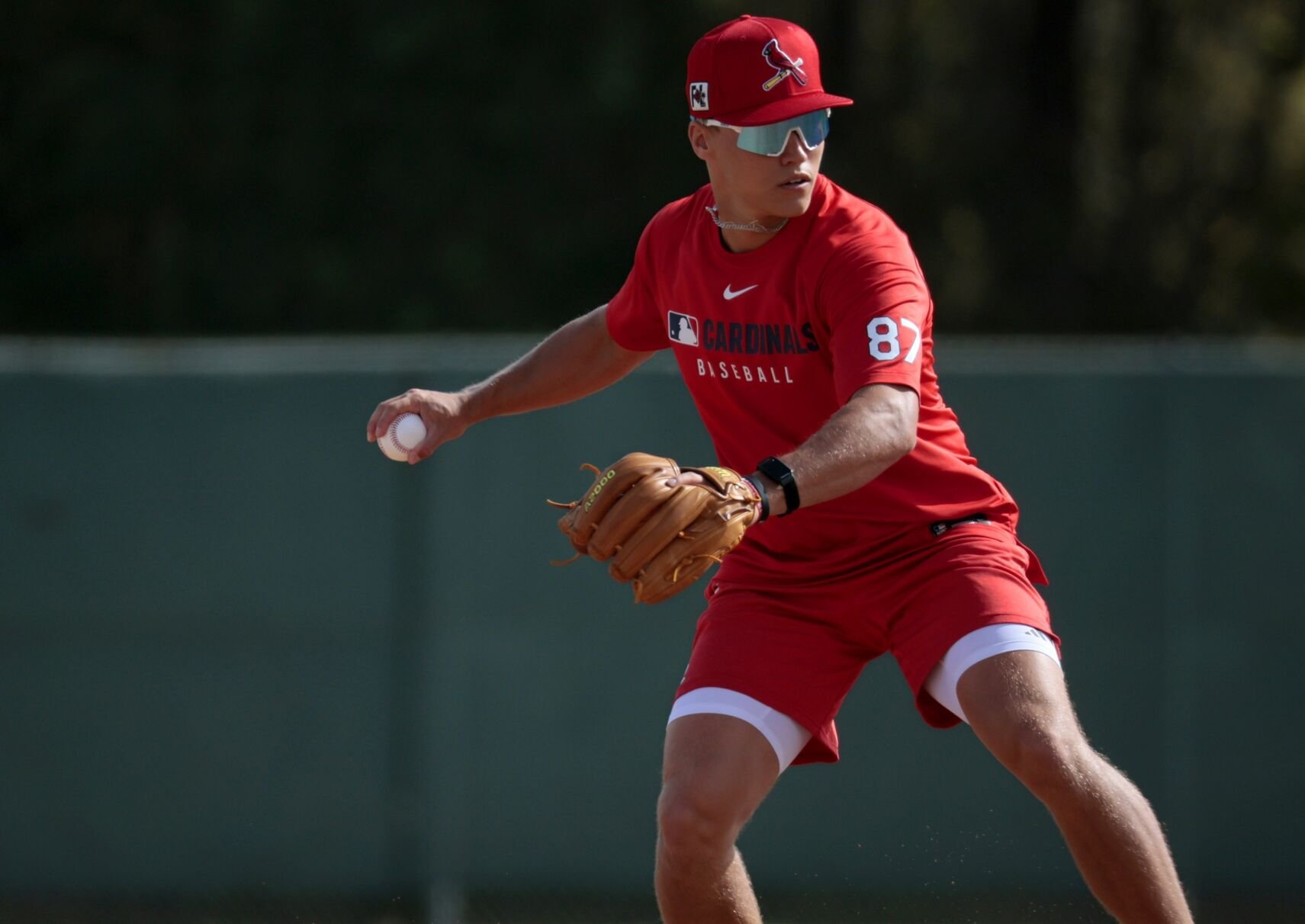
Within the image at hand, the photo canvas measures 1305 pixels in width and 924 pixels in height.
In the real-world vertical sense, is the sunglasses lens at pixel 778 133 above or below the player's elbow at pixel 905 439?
above

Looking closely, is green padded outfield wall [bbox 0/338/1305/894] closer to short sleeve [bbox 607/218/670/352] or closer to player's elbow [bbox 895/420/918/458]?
short sleeve [bbox 607/218/670/352]

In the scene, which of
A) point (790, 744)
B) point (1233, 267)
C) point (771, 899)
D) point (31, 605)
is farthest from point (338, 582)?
point (1233, 267)

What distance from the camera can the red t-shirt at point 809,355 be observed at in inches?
160

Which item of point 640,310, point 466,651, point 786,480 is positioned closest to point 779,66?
point 640,310

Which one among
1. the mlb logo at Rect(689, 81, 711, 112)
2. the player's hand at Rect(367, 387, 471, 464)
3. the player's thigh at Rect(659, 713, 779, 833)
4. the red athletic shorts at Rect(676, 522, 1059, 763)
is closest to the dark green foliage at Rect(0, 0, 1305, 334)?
the player's hand at Rect(367, 387, 471, 464)

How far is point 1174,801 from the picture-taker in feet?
24.6

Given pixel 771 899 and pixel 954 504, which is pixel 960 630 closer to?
pixel 954 504

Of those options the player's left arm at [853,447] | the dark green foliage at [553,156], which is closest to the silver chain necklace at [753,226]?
the player's left arm at [853,447]

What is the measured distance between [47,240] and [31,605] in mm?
5888

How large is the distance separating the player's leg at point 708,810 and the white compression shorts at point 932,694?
2 centimetres

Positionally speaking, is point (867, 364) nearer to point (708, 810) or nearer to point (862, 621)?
point (862, 621)

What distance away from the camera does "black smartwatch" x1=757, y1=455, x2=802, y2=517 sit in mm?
3631

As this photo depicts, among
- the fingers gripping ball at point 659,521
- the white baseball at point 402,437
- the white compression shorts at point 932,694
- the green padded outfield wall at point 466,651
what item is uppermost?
the fingers gripping ball at point 659,521

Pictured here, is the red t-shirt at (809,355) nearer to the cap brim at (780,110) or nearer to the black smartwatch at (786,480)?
the cap brim at (780,110)
